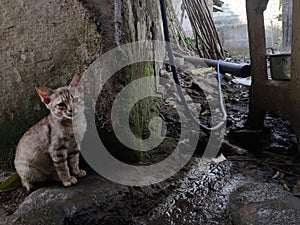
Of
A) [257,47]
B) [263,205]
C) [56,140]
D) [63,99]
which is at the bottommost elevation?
[263,205]

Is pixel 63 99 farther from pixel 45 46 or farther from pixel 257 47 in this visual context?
pixel 257 47

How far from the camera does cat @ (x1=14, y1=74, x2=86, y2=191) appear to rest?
1656 millimetres

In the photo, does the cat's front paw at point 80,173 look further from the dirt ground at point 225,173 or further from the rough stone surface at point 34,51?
the rough stone surface at point 34,51

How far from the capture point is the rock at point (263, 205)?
1.45 m

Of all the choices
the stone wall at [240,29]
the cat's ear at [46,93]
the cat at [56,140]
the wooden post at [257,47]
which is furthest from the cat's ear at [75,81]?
the stone wall at [240,29]

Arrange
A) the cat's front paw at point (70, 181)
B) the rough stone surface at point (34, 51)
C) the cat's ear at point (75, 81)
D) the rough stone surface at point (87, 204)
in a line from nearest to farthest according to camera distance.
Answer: the rough stone surface at point (87, 204)
the cat's ear at point (75, 81)
the cat's front paw at point (70, 181)
the rough stone surface at point (34, 51)

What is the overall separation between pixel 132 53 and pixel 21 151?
38.8 inches

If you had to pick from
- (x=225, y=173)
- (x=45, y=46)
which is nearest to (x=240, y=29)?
(x=225, y=173)

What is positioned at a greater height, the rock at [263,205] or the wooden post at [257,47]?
the wooden post at [257,47]

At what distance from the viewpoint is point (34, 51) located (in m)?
1.99

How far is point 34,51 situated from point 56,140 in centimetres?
67

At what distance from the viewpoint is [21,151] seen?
1.84 m

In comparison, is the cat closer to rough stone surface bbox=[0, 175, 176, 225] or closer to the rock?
rough stone surface bbox=[0, 175, 176, 225]

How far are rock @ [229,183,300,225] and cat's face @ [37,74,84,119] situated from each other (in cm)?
106
